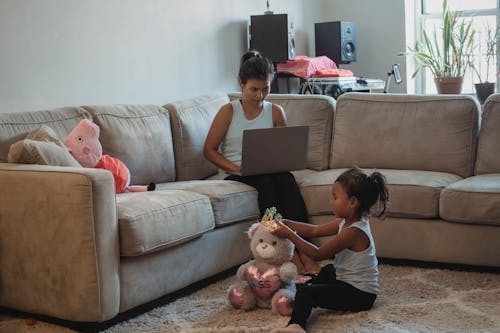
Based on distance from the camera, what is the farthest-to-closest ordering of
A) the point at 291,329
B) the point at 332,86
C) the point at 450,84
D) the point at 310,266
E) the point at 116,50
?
the point at 450,84, the point at 332,86, the point at 116,50, the point at 310,266, the point at 291,329

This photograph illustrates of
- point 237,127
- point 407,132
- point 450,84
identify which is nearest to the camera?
point 237,127

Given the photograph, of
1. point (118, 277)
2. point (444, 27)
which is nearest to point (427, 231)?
point (118, 277)

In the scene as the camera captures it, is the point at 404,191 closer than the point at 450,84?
Yes

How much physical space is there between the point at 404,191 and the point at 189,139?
1.15 metres

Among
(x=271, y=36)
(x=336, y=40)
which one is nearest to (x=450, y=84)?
(x=336, y=40)

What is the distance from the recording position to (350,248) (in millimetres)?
2777

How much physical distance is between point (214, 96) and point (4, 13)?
49.0 inches

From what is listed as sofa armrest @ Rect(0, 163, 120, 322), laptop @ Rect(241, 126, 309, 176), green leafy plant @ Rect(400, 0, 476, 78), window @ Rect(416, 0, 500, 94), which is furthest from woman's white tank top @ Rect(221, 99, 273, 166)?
window @ Rect(416, 0, 500, 94)

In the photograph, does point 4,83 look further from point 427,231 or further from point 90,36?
point 427,231

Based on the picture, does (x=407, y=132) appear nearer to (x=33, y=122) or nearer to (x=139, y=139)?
(x=139, y=139)

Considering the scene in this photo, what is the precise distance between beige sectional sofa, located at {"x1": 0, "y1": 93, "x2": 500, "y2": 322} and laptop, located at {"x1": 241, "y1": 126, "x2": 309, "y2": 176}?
0.14 meters

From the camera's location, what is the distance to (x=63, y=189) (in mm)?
2682

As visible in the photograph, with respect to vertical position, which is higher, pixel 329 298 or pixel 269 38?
pixel 269 38

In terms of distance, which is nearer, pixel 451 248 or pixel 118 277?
pixel 118 277
